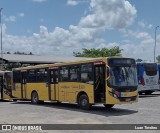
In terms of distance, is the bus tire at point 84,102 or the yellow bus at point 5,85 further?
the yellow bus at point 5,85

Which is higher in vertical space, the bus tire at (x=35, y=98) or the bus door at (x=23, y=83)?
the bus door at (x=23, y=83)

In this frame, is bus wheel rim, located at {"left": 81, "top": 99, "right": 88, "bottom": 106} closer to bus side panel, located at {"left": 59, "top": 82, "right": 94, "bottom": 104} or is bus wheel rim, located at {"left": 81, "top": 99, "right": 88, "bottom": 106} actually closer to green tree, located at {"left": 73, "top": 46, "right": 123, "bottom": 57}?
bus side panel, located at {"left": 59, "top": 82, "right": 94, "bottom": 104}

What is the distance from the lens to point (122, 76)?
60.7ft

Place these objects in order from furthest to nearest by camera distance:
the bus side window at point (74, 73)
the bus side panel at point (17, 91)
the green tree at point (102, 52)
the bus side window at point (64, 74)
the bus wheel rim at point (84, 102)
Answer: the green tree at point (102, 52)
the bus side panel at point (17, 91)
the bus side window at point (64, 74)
the bus side window at point (74, 73)
the bus wheel rim at point (84, 102)

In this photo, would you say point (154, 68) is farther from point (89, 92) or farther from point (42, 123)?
point (42, 123)

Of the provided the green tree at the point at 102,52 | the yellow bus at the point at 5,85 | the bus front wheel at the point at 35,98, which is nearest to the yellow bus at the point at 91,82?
the bus front wheel at the point at 35,98

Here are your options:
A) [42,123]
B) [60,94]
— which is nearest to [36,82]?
[60,94]

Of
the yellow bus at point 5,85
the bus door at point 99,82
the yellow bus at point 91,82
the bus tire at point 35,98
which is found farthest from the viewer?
the yellow bus at point 5,85

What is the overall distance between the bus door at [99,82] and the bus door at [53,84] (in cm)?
411

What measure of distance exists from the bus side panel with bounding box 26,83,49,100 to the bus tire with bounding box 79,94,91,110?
13.5 feet

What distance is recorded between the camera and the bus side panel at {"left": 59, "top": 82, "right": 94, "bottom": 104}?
62.8ft

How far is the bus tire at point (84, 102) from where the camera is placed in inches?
768

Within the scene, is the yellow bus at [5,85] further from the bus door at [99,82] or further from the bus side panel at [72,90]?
the bus door at [99,82]

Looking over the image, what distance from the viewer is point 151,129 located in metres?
12.5
